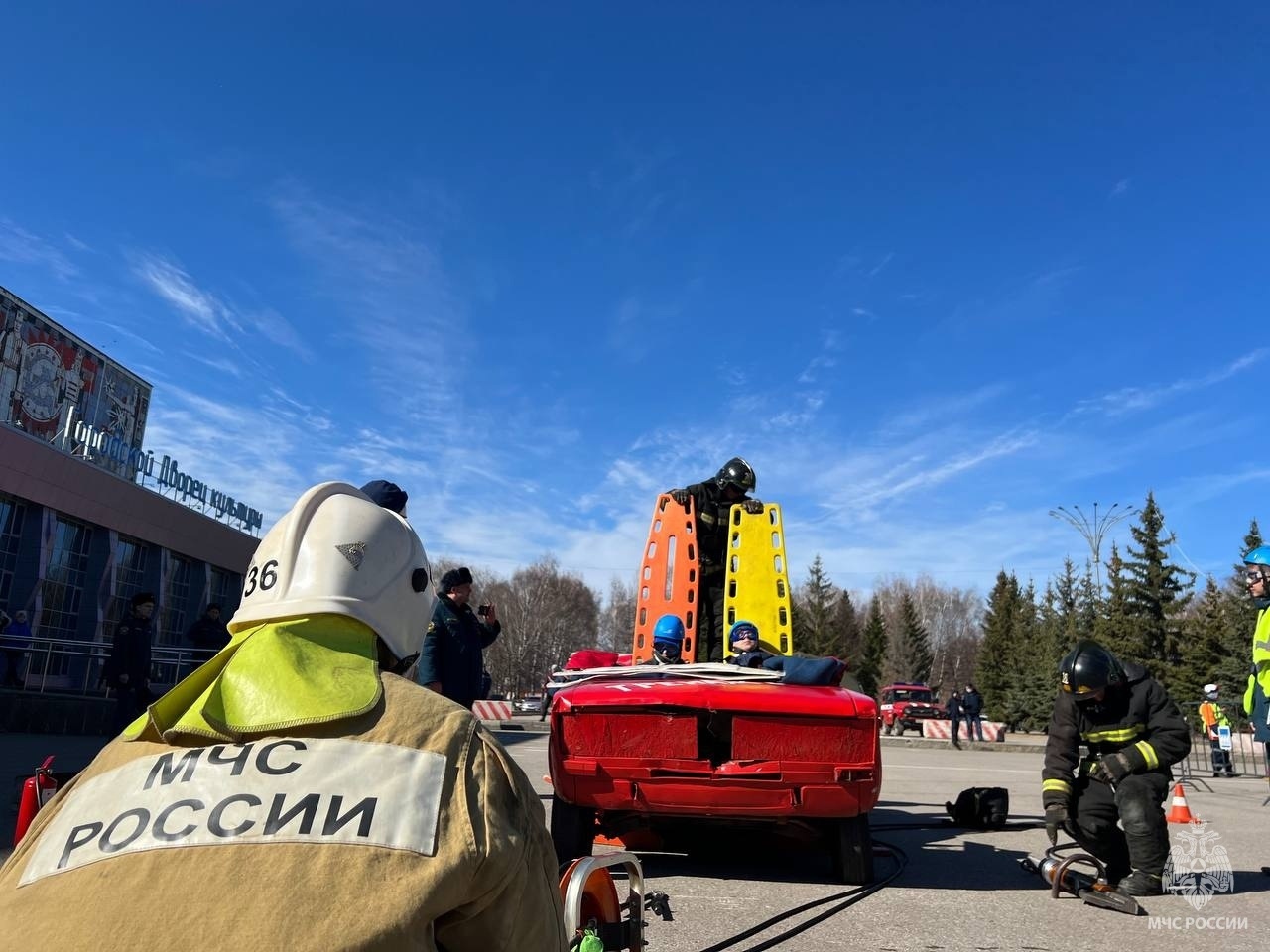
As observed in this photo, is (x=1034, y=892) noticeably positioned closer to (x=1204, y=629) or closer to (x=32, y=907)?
(x=32, y=907)

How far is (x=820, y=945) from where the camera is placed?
4023 mm

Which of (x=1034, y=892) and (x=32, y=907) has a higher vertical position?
(x=32, y=907)

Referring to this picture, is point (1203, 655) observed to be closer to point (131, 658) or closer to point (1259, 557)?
point (1259, 557)

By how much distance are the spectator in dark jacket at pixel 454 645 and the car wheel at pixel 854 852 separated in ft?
8.65

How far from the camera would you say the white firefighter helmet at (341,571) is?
1613 mm

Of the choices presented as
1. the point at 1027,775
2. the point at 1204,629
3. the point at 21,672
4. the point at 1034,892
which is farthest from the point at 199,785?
the point at 1204,629

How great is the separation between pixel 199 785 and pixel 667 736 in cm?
407

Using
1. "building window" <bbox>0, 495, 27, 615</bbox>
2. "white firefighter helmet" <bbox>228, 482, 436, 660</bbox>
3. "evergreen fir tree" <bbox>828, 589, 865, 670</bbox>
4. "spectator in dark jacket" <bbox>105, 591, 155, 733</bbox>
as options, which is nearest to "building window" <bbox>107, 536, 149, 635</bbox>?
"building window" <bbox>0, 495, 27, 615</bbox>

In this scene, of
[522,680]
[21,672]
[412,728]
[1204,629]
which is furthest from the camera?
[522,680]

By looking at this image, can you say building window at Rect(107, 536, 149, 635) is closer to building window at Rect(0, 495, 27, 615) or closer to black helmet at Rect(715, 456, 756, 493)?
building window at Rect(0, 495, 27, 615)

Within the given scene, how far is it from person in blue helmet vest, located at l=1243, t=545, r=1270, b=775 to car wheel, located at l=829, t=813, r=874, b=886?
3.16 m

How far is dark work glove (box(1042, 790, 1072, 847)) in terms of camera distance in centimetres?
523

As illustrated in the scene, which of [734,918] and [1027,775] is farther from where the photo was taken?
[1027,775]

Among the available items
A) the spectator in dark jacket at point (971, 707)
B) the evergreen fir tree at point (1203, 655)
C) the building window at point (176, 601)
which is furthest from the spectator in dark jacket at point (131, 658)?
the evergreen fir tree at point (1203, 655)
